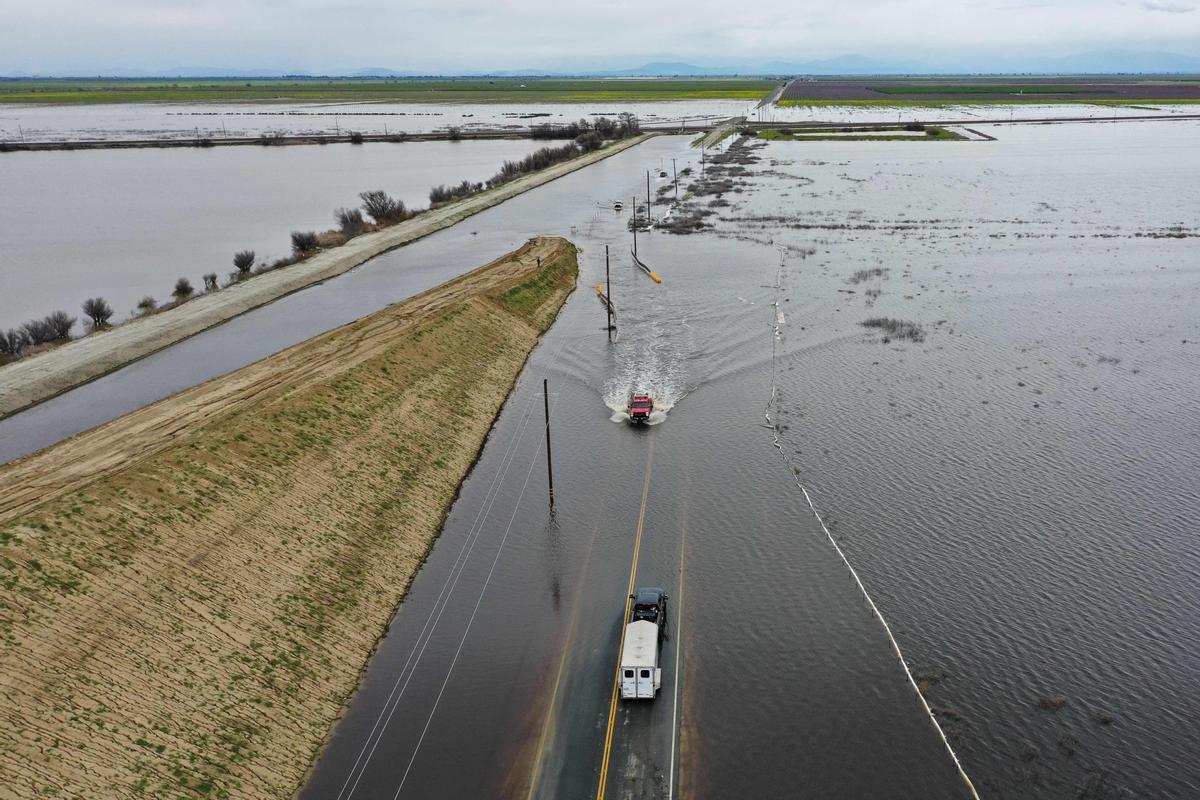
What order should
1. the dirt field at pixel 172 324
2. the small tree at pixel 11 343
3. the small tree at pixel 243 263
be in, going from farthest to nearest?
1. the small tree at pixel 243 263
2. the small tree at pixel 11 343
3. the dirt field at pixel 172 324

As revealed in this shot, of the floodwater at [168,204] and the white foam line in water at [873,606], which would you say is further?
the floodwater at [168,204]

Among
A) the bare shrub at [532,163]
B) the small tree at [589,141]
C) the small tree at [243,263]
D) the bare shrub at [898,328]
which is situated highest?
the small tree at [589,141]

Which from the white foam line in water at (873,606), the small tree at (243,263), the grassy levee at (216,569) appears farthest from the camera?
the small tree at (243,263)

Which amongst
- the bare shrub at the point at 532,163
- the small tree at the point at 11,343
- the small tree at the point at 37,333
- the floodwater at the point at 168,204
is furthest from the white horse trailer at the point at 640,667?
the bare shrub at the point at 532,163

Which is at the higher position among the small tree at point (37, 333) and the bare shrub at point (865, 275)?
the bare shrub at point (865, 275)

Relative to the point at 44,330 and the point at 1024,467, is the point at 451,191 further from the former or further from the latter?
the point at 1024,467

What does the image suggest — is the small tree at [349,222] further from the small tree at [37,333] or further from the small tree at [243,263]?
the small tree at [37,333]

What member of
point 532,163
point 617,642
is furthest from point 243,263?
point 532,163

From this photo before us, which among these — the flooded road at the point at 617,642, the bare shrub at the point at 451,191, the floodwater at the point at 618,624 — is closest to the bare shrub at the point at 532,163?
the bare shrub at the point at 451,191
